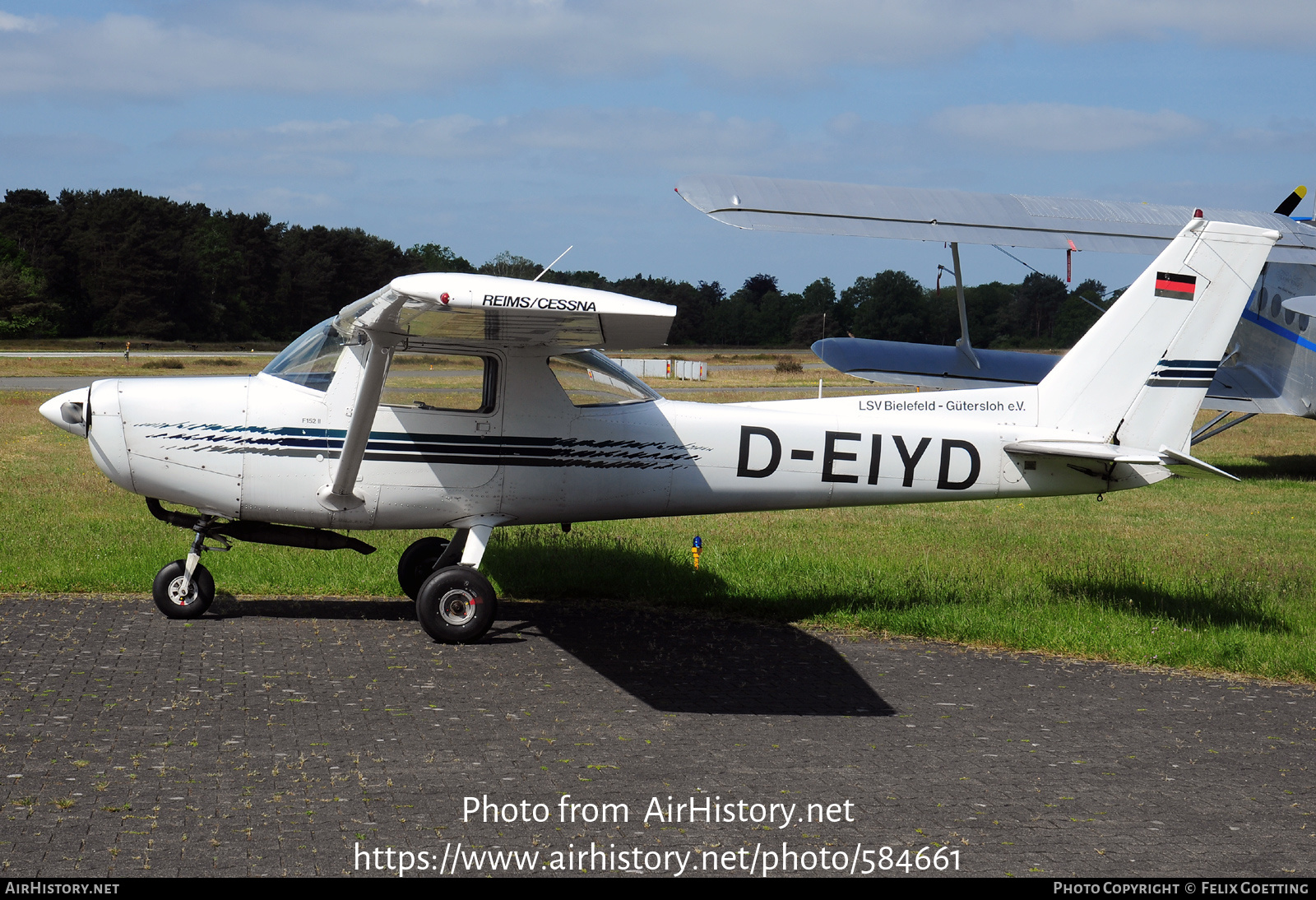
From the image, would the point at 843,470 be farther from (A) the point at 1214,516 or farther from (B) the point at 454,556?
(A) the point at 1214,516

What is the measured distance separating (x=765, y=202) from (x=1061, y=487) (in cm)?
415

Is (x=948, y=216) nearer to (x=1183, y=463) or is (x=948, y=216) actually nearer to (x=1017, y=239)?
(x=1017, y=239)

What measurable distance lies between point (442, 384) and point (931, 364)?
486 inches

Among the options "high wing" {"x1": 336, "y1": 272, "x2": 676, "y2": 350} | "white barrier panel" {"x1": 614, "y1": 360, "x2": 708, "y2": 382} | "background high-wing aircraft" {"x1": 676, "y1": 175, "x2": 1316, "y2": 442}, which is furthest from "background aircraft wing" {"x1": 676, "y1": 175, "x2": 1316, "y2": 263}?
"white barrier panel" {"x1": 614, "y1": 360, "x2": 708, "y2": 382}

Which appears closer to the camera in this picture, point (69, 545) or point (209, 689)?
point (209, 689)

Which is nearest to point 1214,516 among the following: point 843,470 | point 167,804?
point 843,470

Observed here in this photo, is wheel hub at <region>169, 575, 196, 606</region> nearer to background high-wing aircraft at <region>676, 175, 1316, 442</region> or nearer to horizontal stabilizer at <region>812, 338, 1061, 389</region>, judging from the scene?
background high-wing aircraft at <region>676, 175, 1316, 442</region>

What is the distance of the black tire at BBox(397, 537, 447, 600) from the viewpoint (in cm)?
868

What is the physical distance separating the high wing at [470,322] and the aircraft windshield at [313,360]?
0.17m

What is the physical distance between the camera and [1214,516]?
45.3ft

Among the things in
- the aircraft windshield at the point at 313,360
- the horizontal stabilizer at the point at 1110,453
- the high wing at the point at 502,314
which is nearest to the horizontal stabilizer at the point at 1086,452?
the horizontal stabilizer at the point at 1110,453

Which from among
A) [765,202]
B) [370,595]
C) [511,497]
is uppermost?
[765,202]

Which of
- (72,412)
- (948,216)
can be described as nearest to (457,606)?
(72,412)

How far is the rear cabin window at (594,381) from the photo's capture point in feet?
25.5
